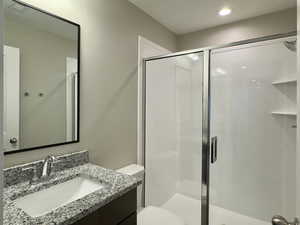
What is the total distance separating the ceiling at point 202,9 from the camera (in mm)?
1982

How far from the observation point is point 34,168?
1.17m

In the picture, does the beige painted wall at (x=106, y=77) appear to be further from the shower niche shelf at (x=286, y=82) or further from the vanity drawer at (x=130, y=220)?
the shower niche shelf at (x=286, y=82)

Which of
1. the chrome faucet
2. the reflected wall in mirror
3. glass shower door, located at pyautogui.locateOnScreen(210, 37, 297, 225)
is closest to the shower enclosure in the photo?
glass shower door, located at pyautogui.locateOnScreen(210, 37, 297, 225)

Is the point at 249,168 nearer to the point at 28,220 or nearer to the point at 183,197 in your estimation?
the point at 183,197

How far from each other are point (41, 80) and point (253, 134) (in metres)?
2.13

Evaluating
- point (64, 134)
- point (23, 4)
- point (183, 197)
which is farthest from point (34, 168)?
point (183, 197)

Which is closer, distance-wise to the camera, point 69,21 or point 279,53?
point 69,21

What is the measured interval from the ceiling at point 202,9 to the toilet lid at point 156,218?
2139 millimetres

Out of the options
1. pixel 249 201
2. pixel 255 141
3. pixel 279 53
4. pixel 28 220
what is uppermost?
pixel 279 53

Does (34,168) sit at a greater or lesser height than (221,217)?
greater

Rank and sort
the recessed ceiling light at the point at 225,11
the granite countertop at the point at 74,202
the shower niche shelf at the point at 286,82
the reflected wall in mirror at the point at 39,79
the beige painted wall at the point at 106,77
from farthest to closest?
the recessed ceiling light at the point at 225,11, the shower niche shelf at the point at 286,82, the beige painted wall at the point at 106,77, the reflected wall in mirror at the point at 39,79, the granite countertop at the point at 74,202

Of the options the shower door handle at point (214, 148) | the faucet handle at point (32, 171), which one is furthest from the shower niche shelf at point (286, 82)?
the faucet handle at point (32, 171)

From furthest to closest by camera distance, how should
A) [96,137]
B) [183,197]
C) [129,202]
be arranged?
[183,197]
[96,137]
[129,202]

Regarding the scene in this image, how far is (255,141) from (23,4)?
2.40m
